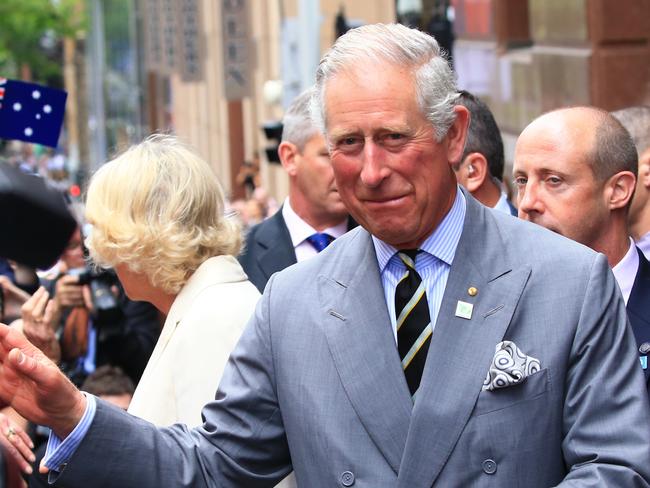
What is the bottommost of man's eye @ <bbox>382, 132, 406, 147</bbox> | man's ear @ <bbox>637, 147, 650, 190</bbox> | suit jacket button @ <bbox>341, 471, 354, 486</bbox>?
suit jacket button @ <bbox>341, 471, 354, 486</bbox>

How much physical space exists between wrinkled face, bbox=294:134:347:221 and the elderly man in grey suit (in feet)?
8.85

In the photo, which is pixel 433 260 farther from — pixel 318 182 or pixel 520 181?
pixel 318 182

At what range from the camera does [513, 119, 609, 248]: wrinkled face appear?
4.34 meters

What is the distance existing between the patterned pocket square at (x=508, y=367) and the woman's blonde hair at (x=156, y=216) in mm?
1629

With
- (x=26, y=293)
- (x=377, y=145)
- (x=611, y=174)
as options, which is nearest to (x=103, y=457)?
(x=377, y=145)

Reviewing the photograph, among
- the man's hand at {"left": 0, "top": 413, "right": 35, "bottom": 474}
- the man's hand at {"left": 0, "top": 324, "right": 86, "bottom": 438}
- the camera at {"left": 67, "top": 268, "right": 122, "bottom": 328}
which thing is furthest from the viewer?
the camera at {"left": 67, "top": 268, "right": 122, "bottom": 328}

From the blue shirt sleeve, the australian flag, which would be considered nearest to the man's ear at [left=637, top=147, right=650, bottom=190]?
the australian flag

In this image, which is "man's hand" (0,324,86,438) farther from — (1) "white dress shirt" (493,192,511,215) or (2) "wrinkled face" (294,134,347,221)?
(2) "wrinkled face" (294,134,347,221)

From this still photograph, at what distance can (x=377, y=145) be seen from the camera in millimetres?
3307

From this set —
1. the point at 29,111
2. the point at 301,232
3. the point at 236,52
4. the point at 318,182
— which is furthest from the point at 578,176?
the point at 236,52

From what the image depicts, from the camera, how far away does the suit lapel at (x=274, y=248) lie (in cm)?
625

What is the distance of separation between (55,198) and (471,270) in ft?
3.44

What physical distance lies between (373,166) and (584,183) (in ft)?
4.17

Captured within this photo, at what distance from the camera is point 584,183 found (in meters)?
4.35
